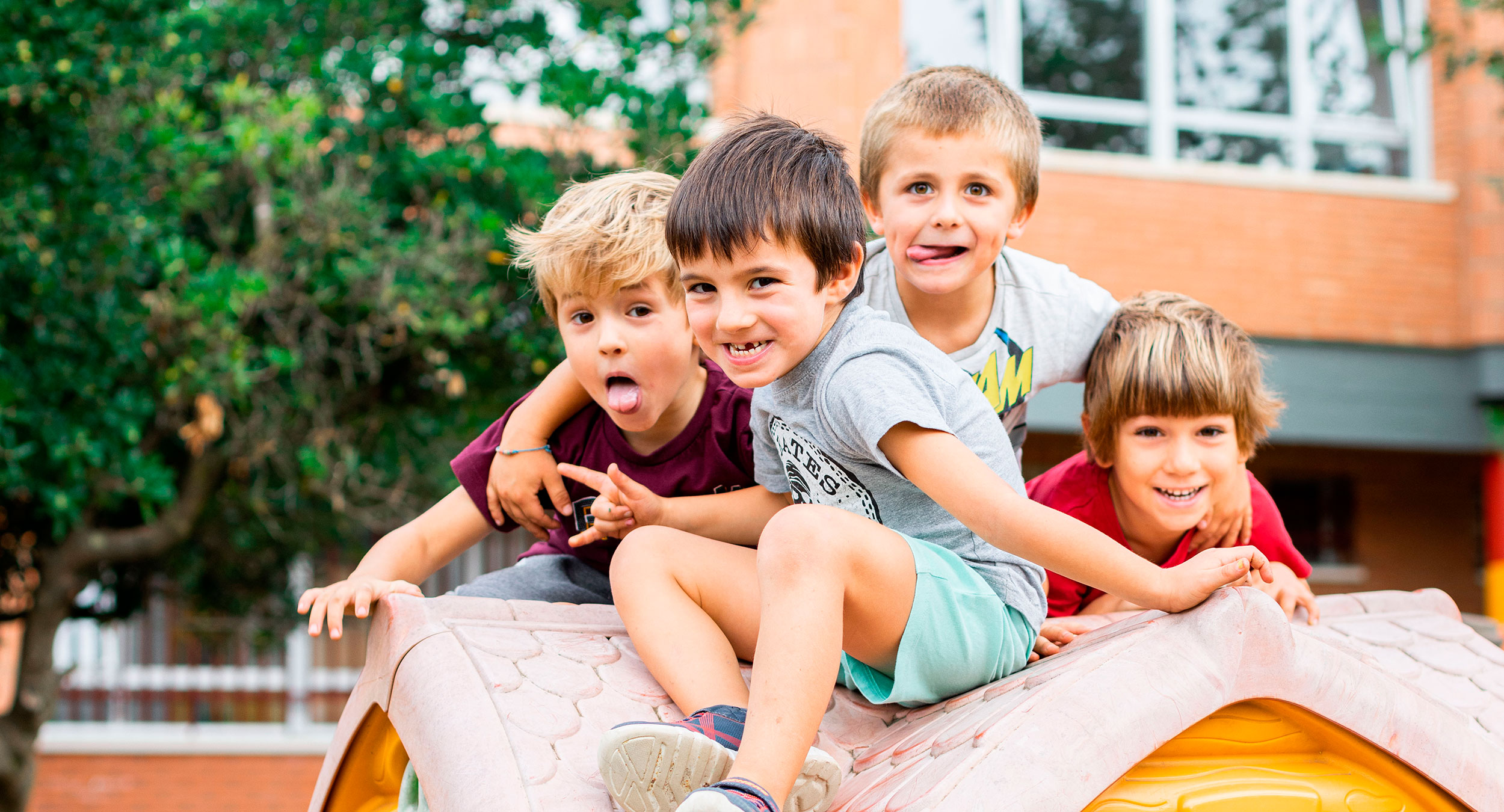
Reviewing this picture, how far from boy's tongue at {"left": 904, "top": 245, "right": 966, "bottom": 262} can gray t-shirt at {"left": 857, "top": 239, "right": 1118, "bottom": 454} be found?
10cm

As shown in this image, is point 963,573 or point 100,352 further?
point 100,352

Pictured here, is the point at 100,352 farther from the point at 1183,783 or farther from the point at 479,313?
the point at 1183,783

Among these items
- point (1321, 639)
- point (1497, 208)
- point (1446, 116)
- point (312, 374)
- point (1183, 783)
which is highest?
point (1446, 116)

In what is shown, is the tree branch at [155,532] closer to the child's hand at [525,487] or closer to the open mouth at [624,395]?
the child's hand at [525,487]

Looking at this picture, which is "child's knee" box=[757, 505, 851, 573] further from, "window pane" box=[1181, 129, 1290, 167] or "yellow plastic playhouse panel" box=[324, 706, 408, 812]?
"window pane" box=[1181, 129, 1290, 167]

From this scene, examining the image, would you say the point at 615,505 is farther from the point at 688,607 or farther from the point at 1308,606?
the point at 1308,606

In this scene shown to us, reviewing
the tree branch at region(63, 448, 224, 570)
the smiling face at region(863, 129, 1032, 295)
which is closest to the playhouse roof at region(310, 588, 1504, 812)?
the smiling face at region(863, 129, 1032, 295)

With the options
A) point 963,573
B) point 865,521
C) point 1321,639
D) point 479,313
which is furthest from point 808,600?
point 479,313

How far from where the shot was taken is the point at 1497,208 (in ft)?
25.8

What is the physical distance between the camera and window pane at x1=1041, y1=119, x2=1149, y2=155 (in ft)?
25.3

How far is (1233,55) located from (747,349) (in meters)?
7.46

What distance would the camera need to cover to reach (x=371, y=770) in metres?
1.87

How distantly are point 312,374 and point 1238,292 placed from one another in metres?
5.87

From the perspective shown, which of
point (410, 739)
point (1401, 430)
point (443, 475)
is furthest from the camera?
point (1401, 430)
